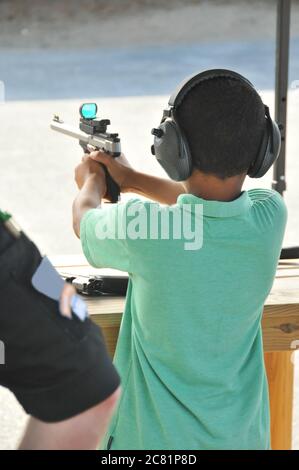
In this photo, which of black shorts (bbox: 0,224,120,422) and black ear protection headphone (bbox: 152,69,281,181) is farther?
black ear protection headphone (bbox: 152,69,281,181)

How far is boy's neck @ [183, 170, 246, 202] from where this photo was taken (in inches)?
57.2

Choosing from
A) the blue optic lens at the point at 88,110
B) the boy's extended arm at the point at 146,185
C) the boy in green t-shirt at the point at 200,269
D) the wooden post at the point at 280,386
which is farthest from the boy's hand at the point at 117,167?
the wooden post at the point at 280,386

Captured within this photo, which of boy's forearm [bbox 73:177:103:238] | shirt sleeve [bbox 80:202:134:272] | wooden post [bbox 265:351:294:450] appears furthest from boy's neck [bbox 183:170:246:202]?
wooden post [bbox 265:351:294:450]

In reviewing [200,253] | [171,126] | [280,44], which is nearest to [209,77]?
[171,126]

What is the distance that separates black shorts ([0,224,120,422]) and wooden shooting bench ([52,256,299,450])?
772 mm

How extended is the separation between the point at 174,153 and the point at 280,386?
0.87m

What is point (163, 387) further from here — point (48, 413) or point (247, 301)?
point (48, 413)

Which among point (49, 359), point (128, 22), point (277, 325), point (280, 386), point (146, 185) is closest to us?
point (49, 359)

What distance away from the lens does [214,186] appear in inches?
57.3

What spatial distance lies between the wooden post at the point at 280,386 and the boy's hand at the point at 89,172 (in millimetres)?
605

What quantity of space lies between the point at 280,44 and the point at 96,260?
1434 millimetres

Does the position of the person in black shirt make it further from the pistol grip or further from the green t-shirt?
the pistol grip

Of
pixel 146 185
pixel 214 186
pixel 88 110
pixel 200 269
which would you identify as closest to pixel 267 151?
pixel 214 186

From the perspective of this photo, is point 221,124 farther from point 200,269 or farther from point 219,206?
point 200,269
